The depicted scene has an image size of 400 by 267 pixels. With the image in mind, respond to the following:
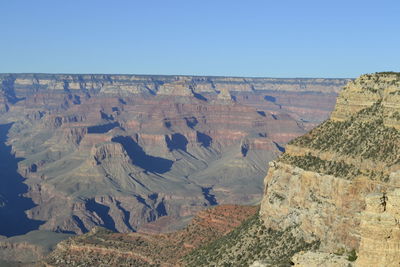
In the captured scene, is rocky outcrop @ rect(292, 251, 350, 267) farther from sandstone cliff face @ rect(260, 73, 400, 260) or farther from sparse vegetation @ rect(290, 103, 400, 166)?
sparse vegetation @ rect(290, 103, 400, 166)

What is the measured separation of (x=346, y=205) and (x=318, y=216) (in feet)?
13.8

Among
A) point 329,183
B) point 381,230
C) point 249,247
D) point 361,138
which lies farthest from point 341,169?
point 381,230

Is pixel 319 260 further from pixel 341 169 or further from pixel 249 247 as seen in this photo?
pixel 249 247

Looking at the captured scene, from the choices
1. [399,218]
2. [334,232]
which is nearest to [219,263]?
[334,232]

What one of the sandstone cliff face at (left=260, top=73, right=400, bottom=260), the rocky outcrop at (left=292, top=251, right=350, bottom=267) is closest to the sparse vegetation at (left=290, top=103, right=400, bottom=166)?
the sandstone cliff face at (left=260, top=73, right=400, bottom=260)

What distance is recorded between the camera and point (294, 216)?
63.2 m

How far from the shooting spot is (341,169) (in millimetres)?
58406

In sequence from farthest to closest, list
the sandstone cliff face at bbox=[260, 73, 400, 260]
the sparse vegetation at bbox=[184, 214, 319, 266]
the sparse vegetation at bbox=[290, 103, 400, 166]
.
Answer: the sparse vegetation at bbox=[184, 214, 319, 266]
the sparse vegetation at bbox=[290, 103, 400, 166]
the sandstone cliff face at bbox=[260, 73, 400, 260]

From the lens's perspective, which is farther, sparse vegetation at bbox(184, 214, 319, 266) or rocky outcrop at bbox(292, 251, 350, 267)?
sparse vegetation at bbox(184, 214, 319, 266)

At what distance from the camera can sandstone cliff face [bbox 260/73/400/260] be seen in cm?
5475

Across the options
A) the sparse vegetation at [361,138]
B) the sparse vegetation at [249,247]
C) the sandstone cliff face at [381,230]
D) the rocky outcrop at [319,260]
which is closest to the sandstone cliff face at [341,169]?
the sparse vegetation at [361,138]

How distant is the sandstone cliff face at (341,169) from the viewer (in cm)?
5475

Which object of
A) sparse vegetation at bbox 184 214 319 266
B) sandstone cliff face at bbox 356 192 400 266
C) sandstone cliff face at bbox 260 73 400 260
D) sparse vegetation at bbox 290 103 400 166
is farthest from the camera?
sparse vegetation at bbox 184 214 319 266

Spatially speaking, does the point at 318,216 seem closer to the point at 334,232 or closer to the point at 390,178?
the point at 334,232
